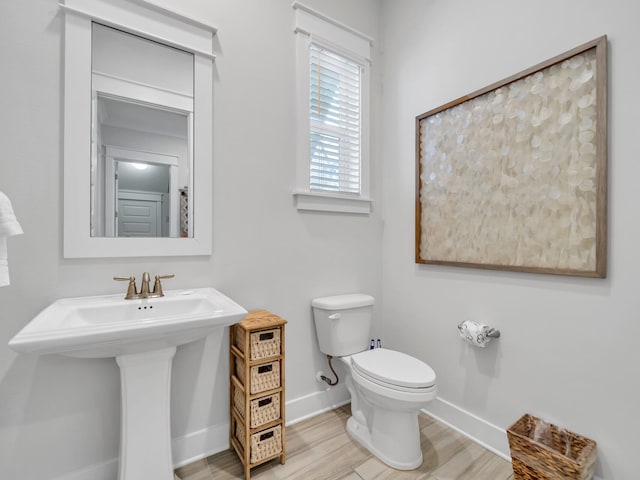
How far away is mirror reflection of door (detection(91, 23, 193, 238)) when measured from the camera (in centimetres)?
138

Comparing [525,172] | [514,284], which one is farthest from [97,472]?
[525,172]

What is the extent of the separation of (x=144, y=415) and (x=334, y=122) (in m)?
1.88

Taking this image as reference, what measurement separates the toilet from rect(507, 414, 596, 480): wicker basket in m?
0.40

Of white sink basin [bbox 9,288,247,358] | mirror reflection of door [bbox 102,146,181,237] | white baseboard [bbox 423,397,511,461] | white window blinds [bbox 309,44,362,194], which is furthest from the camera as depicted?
white window blinds [bbox 309,44,362,194]

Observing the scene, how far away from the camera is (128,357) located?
116cm

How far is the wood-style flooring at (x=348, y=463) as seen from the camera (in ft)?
4.75

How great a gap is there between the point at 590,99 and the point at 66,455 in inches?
106

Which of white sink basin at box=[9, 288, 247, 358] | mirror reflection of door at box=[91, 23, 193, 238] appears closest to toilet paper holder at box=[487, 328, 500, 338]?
white sink basin at box=[9, 288, 247, 358]

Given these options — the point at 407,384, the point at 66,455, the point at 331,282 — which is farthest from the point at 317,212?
the point at 66,455

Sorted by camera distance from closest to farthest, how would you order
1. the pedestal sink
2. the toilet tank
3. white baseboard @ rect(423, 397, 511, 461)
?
the pedestal sink
white baseboard @ rect(423, 397, 511, 461)
the toilet tank

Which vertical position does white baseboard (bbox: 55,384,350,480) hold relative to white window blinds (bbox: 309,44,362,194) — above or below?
below

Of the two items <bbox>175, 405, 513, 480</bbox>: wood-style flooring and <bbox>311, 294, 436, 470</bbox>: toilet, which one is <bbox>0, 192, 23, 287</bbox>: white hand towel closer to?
<bbox>175, 405, 513, 480</bbox>: wood-style flooring

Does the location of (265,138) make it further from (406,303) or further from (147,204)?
(406,303)

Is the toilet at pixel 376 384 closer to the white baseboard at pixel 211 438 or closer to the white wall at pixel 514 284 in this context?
the white baseboard at pixel 211 438
